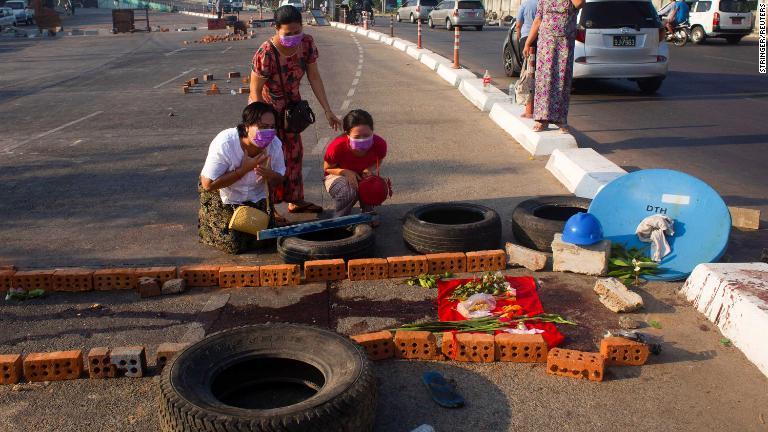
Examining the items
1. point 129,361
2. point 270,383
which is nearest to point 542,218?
point 270,383

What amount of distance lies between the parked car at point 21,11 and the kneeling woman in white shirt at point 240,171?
5530cm

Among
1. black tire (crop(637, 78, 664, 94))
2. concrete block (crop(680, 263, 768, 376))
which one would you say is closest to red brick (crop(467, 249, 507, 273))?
concrete block (crop(680, 263, 768, 376))

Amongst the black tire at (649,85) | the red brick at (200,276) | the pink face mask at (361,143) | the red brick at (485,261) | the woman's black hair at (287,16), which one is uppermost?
the woman's black hair at (287,16)

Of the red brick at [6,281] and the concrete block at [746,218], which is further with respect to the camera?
the concrete block at [746,218]

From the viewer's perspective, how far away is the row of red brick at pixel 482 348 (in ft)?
12.8

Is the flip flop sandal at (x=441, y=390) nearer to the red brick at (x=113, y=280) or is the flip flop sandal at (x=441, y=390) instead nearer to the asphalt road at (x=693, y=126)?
the red brick at (x=113, y=280)

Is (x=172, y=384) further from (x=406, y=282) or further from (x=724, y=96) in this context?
(x=724, y=96)

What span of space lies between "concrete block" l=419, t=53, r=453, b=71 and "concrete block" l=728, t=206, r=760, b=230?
13.3m

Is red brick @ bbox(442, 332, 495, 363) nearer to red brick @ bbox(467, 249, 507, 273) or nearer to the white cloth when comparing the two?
red brick @ bbox(467, 249, 507, 273)

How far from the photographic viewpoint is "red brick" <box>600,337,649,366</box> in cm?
389

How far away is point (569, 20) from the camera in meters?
8.78

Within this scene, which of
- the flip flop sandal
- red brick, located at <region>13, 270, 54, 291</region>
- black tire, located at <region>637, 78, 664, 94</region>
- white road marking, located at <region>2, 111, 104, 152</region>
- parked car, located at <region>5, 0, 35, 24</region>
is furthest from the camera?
→ parked car, located at <region>5, 0, 35, 24</region>

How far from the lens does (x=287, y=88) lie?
6.41m

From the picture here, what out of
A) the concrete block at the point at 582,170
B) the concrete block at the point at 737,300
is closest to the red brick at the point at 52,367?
the concrete block at the point at 737,300
